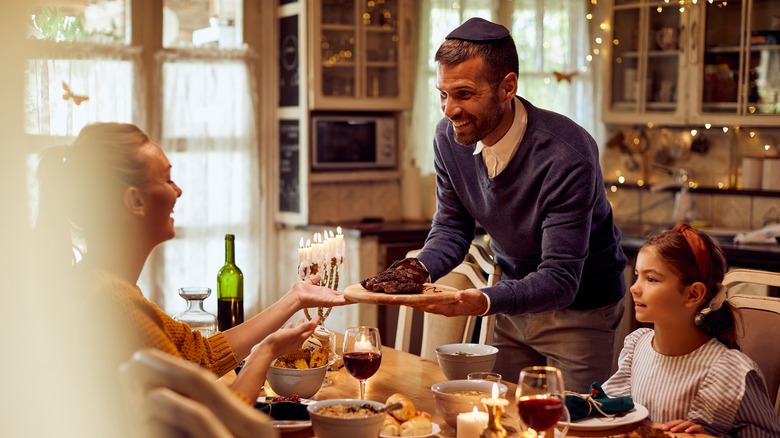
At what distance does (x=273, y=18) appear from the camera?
511 centimetres

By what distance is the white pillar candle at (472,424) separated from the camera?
1.79 m

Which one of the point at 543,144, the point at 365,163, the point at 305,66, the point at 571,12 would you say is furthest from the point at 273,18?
the point at 543,144

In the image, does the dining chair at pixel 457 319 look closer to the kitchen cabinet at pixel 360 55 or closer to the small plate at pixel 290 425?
the small plate at pixel 290 425

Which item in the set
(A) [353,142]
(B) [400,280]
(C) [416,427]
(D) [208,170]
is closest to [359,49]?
(A) [353,142]

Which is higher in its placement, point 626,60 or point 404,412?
point 626,60

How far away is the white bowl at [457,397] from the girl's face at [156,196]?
0.62 meters

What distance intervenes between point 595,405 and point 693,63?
337cm

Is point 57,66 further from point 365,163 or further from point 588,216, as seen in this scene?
point 588,216

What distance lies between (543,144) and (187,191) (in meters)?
2.71

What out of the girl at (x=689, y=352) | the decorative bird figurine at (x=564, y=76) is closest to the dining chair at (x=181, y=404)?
the girl at (x=689, y=352)

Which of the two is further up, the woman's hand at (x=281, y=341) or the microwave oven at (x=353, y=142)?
the microwave oven at (x=353, y=142)

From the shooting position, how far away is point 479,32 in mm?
2412

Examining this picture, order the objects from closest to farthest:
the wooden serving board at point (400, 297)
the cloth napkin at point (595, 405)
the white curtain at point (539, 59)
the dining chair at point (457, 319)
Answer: the cloth napkin at point (595, 405)
the wooden serving board at point (400, 297)
the dining chair at point (457, 319)
the white curtain at point (539, 59)

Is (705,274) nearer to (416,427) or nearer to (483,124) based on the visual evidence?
(483,124)
